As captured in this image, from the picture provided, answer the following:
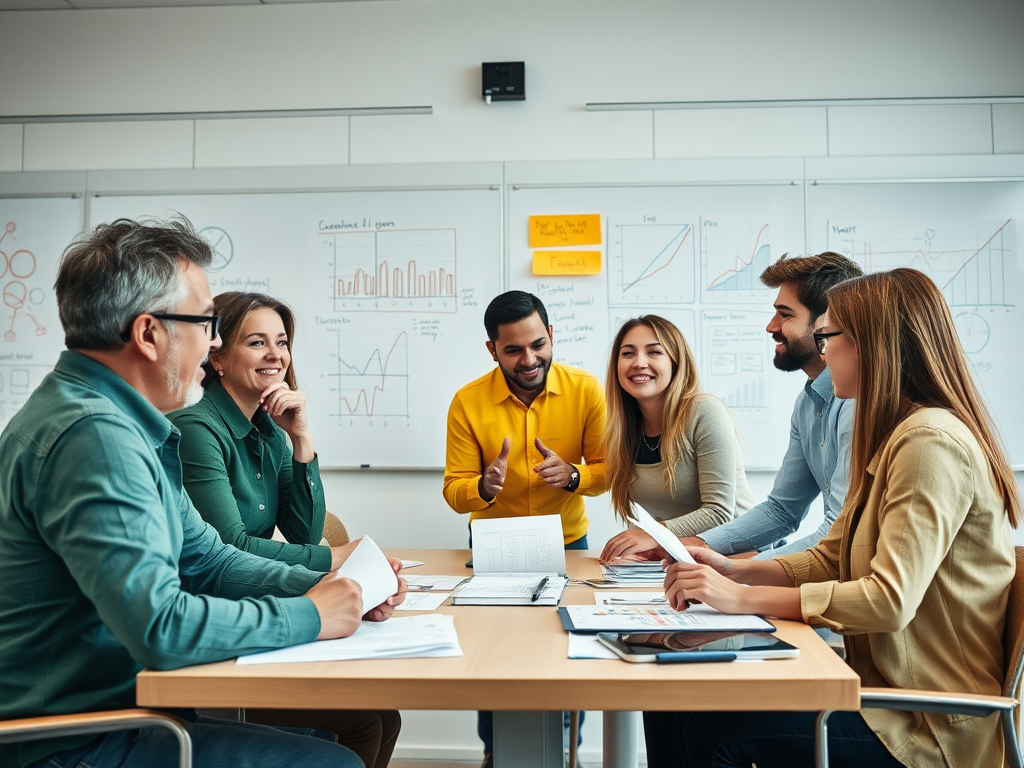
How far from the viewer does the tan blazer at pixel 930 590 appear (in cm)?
128

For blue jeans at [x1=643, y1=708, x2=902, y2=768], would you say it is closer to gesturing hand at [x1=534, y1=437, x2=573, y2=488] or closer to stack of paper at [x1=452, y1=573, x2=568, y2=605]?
stack of paper at [x1=452, y1=573, x2=568, y2=605]

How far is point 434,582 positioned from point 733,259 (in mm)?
2009

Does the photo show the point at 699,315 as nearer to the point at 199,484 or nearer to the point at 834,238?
the point at 834,238

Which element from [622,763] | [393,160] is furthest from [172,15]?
[622,763]

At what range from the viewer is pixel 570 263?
328 centimetres

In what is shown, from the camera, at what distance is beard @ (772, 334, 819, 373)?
7.54 feet

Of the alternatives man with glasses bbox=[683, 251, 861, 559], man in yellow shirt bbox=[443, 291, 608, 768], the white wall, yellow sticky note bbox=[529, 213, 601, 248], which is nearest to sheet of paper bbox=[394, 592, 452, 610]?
man with glasses bbox=[683, 251, 861, 559]

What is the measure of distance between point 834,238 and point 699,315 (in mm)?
614

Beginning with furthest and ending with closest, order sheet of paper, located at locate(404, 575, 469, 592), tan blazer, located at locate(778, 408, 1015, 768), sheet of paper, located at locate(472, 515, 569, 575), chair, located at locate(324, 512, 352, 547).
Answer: chair, located at locate(324, 512, 352, 547) → sheet of paper, located at locate(472, 515, 569, 575) → sheet of paper, located at locate(404, 575, 469, 592) → tan blazer, located at locate(778, 408, 1015, 768)

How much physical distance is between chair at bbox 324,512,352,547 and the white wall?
68cm

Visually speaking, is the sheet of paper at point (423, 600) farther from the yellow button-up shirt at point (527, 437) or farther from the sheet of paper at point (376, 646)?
the yellow button-up shirt at point (527, 437)

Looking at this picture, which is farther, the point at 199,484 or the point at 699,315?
the point at 699,315

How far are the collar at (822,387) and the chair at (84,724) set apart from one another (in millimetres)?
1668

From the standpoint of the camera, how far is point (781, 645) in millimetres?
1186
